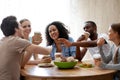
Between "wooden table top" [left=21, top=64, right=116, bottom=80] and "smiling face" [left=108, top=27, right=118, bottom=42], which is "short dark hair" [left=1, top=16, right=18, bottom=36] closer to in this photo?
"wooden table top" [left=21, top=64, right=116, bottom=80]

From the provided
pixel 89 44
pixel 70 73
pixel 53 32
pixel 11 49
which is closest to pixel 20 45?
pixel 11 49

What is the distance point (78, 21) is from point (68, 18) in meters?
0.19

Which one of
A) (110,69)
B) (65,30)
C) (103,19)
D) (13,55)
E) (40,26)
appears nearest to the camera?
(13,55)

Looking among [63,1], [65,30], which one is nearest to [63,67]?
[65,30]

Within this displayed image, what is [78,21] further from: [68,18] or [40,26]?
[40,26]

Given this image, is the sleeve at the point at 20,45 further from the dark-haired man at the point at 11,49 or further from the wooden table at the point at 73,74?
the wooden table at the point at 73,74

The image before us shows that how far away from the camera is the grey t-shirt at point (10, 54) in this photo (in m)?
1.85

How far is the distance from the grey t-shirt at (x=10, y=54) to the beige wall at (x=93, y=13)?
1.90 metres

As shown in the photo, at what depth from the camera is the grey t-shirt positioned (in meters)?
1.85

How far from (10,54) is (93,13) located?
2.15m

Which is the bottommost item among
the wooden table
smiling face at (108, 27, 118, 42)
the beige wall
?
the wooden table

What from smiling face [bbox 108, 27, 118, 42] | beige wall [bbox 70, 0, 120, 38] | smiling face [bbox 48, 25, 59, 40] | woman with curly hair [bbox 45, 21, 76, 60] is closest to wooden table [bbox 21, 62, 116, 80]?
smiling face [bbox 108, 27, 118, 42]

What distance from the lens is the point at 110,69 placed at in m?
2.08

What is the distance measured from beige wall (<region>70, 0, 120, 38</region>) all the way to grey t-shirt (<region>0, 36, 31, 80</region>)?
6.23 feet
